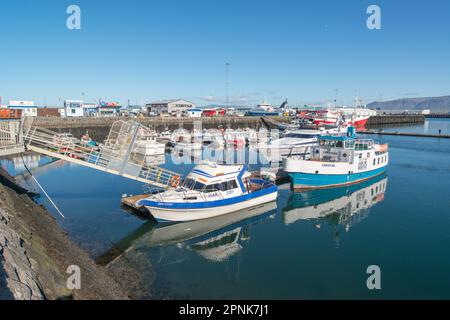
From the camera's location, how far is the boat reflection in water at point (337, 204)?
23328mm

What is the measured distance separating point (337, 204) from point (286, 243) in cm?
1044

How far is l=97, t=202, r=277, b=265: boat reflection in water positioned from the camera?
1705cm

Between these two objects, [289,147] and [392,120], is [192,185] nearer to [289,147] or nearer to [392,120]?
[289,147]

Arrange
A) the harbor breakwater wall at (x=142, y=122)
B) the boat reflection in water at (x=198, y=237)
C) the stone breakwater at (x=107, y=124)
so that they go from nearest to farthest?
the boat reflection in water at (x=198, y=237) < the stone breakwater at (x=107, y=124) < the harbor breakwater wall at (x=142, y=122)

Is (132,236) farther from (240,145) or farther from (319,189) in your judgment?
(240,145)

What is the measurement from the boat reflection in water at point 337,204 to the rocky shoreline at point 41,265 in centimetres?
1375

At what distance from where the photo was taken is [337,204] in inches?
1059

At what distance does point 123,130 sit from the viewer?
23.0 metres

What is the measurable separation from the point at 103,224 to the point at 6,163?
1094 inches

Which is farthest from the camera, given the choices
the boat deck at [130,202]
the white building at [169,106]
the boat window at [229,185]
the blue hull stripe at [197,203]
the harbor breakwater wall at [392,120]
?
the harbor breakwater wall at [392,120]

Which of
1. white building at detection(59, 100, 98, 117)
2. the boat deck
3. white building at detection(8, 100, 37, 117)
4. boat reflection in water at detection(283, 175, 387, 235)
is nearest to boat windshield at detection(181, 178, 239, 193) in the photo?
the boat deck

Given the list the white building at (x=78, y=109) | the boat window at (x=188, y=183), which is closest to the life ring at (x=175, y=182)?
the boat window at (x=188, y=183)

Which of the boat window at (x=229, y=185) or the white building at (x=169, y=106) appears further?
the white building at (x=169, y=106)

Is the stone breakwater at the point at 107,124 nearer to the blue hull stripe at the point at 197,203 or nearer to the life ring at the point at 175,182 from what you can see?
the life ring at the point at 175,182
